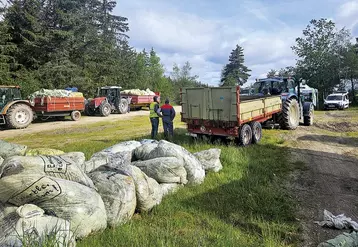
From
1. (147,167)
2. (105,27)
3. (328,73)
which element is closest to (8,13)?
(105,27)

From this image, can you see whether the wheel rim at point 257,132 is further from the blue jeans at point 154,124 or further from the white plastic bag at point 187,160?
the white plastic bag at point 187,160

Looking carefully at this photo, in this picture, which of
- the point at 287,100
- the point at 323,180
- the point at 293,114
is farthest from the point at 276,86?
the point at 323,180

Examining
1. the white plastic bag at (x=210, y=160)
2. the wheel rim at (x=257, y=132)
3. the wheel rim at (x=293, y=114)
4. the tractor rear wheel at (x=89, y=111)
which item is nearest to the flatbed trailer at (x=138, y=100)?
the tractor rear wheel at (x=89, y=111)

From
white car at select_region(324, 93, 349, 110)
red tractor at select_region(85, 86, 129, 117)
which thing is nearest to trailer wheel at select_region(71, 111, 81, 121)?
red tractor at select_region(85, 86, 129, 117)

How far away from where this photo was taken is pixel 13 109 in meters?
12.6

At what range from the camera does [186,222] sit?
11.3 feet

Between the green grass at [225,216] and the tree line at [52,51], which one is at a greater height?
the tree line at [52,51]

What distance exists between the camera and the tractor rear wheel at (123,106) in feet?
63.4

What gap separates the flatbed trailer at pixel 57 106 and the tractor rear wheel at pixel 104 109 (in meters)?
1.80

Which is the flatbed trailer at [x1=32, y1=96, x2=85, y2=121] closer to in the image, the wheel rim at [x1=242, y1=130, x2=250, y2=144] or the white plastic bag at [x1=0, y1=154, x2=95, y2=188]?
the wheel rim at [x1=242, y1=130, x2=250, y2=144]

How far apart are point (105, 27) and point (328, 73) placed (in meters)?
27.9

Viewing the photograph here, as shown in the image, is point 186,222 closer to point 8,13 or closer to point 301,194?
point 301,194

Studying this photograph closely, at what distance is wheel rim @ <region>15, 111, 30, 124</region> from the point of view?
42.0 ft

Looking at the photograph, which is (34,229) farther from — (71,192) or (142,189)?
(142,189)
